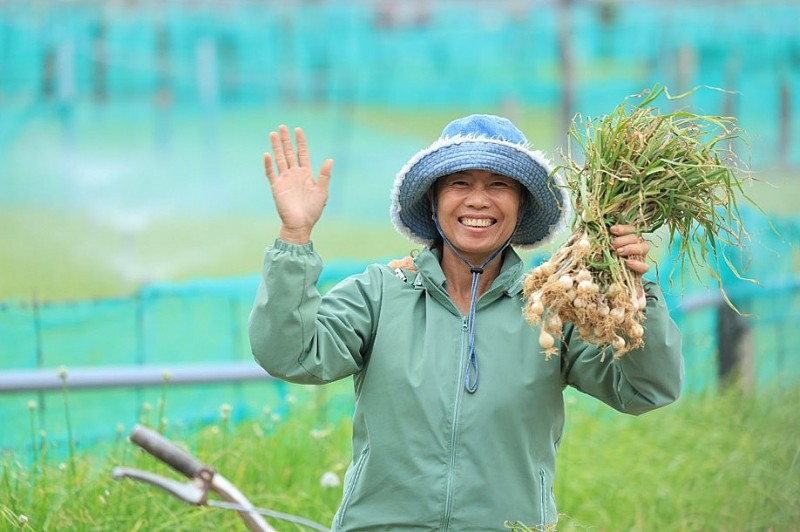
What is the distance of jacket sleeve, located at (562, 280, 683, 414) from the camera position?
7.95ft

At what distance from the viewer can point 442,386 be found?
255 cm

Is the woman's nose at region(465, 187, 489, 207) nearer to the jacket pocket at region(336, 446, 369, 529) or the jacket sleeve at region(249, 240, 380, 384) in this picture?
the jacket sleeve at region(249, 240, 380, 384)

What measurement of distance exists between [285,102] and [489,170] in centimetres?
687

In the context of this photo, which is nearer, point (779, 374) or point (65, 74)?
point (779, 374)

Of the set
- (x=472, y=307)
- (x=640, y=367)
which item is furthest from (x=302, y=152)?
(x=640, y=367)

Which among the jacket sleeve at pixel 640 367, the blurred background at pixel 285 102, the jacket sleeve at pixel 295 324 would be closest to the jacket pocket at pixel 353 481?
the jacket sleeve at pixel 295 324

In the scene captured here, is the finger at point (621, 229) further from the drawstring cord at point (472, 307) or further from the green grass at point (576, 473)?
the green grass at point (576, 473)

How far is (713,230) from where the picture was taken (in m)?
2.50

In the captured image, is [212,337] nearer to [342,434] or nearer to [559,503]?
[342,434]

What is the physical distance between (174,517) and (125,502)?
0.22m

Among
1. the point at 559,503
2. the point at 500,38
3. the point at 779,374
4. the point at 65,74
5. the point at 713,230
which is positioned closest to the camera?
the point at 713,230

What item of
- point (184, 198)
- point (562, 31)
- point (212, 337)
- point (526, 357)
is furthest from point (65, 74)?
point (526, 357)

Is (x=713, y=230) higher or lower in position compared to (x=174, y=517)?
higher

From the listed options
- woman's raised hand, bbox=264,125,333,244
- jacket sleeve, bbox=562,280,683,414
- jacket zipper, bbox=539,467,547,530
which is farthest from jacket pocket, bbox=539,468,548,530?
woman's raised hand, bbox=264,125,333,244
